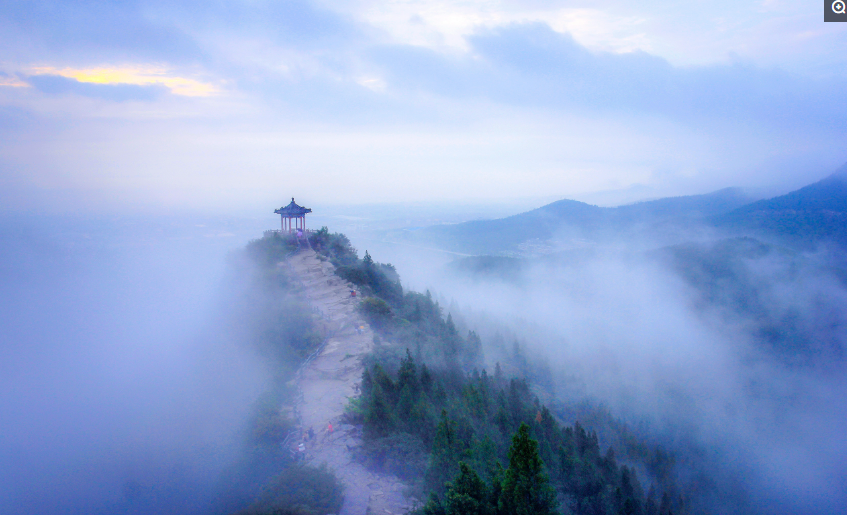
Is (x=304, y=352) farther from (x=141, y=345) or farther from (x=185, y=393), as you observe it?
(x=141, y=345)

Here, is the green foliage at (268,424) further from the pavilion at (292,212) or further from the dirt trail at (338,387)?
the pavilion at (292,212)

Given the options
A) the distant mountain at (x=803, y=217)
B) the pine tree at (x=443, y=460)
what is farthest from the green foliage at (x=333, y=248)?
the distant mountain at (x=803, y=217)

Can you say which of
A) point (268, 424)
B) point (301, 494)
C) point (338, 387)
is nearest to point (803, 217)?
point (338, 387)

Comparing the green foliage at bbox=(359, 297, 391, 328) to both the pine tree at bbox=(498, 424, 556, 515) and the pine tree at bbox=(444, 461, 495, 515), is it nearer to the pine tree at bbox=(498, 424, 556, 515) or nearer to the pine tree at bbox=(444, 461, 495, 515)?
the pine tree at bbox=(444, 461, 495, 515)

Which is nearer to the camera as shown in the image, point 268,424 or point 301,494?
point 301,494

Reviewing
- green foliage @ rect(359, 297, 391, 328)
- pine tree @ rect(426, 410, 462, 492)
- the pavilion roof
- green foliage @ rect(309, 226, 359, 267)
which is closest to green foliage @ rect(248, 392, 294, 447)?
pine tree @ rect(426, 410, 462, 492)

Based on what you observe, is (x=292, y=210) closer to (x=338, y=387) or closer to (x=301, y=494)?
(x=338, y=387)

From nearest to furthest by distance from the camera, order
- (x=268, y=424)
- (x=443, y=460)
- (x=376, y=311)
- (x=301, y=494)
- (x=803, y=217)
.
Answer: (x=301, y=494) → (x=443, y=460) → (x=268, y=424) → (x=376, y=311) → (x=803, y=217)

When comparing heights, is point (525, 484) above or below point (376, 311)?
below

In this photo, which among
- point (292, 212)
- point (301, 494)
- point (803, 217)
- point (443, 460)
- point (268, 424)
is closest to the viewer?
point (301, 494)
